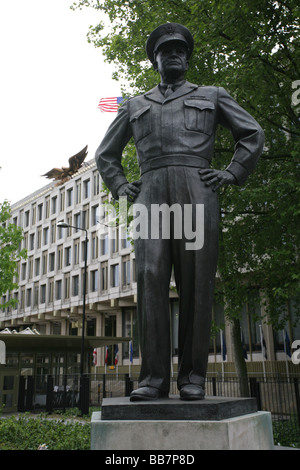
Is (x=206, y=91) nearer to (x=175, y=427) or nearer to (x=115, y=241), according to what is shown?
(x=175, y=427)

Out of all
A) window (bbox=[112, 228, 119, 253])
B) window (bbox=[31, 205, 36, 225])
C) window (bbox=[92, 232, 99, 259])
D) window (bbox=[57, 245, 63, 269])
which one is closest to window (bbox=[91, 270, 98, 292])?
window (bbox=[92, 232, 99, 259])

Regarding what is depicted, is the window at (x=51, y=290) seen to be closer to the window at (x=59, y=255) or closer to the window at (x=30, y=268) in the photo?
the window at (x=59, y=255)

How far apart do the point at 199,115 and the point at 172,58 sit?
2.13 ft

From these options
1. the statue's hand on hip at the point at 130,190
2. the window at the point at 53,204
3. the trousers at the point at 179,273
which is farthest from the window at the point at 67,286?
the trousers at the point at 179,273

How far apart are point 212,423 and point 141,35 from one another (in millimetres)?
15617

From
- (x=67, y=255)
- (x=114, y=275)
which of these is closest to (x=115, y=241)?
(x=114, y=275)

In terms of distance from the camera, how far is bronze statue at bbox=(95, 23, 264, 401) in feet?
11.9

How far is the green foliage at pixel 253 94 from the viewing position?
11594 millimetres

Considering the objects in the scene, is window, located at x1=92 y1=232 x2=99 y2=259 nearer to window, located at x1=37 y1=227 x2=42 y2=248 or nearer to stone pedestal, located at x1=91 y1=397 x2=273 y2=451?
window, located at x1=37 y1=227 x2=42 y2=248

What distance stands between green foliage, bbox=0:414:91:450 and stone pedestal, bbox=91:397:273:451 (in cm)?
496

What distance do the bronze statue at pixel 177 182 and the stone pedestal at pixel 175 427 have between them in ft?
0.80

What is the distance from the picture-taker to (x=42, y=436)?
28.4 feet

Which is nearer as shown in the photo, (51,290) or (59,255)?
(59,255)

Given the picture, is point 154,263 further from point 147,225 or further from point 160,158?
point 160,158
